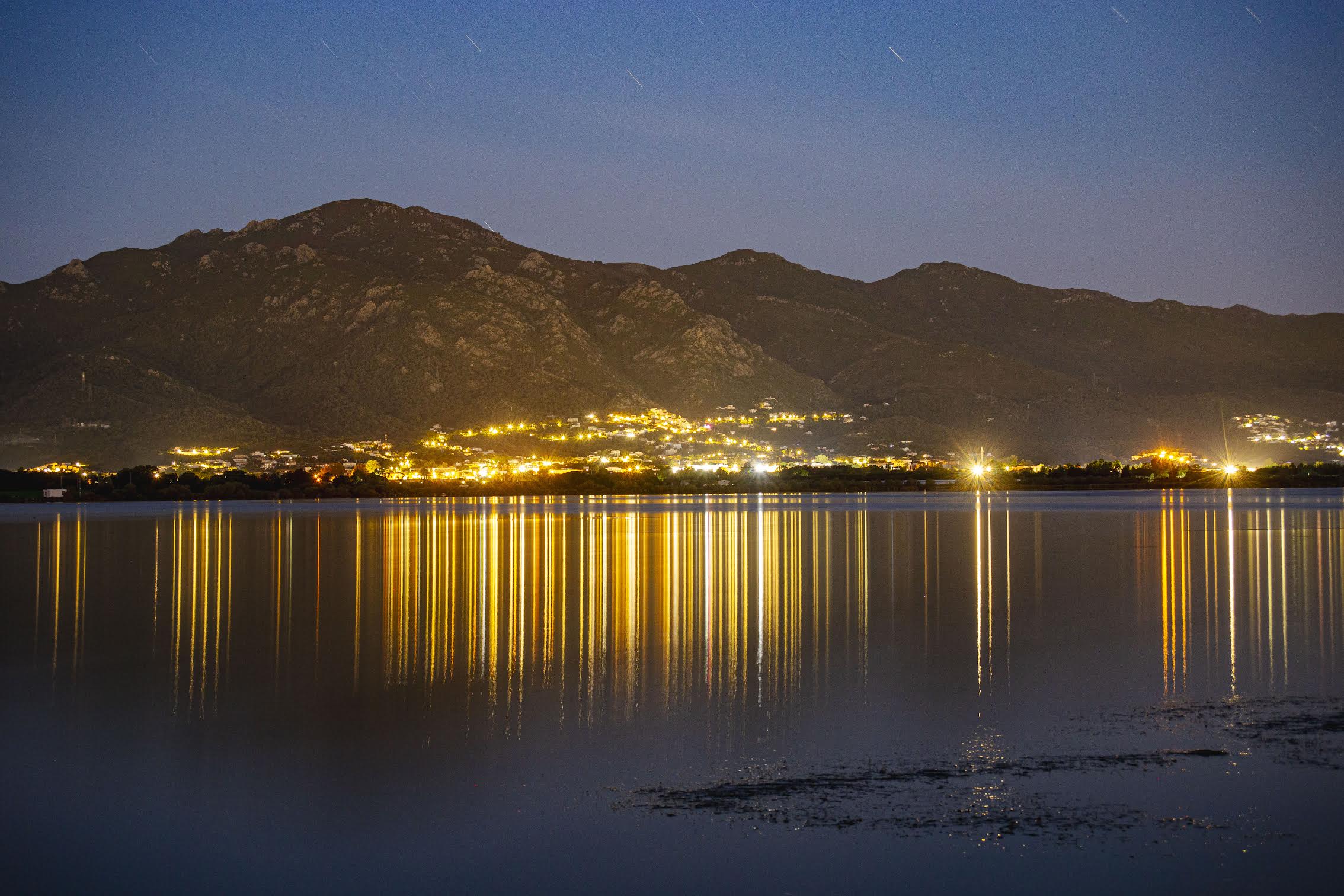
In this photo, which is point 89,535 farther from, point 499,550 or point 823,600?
point 823,600

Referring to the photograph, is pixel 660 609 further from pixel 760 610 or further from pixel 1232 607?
pixel 1232 607

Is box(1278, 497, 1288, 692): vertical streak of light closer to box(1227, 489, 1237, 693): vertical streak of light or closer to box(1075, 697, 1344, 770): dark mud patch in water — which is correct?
box(1227, 489, 1237, 693): vertical streak of light

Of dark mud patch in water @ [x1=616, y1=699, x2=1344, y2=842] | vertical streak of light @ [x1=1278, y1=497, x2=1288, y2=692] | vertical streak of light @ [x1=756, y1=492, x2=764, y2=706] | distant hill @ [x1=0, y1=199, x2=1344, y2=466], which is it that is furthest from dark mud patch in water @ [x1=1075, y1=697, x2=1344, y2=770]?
distant hill @ [x1=0, y1=199, x2=1344, y2=466]

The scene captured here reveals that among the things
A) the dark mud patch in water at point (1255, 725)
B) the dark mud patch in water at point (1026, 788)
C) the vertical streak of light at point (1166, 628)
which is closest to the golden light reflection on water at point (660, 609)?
the vertical streak of light at point (1166, 628)

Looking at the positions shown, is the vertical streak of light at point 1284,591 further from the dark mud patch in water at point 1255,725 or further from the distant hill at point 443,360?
the distant hill at point 443,360

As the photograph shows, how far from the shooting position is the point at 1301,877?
22.1 ft

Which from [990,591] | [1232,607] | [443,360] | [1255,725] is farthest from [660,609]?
[443,360]

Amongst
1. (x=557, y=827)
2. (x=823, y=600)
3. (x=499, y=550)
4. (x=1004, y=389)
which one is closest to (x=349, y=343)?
(x=1004, y=389)

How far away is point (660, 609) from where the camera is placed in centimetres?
1919

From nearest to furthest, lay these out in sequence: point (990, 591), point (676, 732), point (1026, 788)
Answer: point (1026, 788), point (676, 732), point (990, 591)

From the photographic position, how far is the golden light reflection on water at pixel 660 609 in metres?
12.9

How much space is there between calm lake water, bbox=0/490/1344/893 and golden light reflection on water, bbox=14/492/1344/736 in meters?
0.10

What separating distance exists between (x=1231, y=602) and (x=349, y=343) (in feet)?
385

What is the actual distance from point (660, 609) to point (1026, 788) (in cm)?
1113
